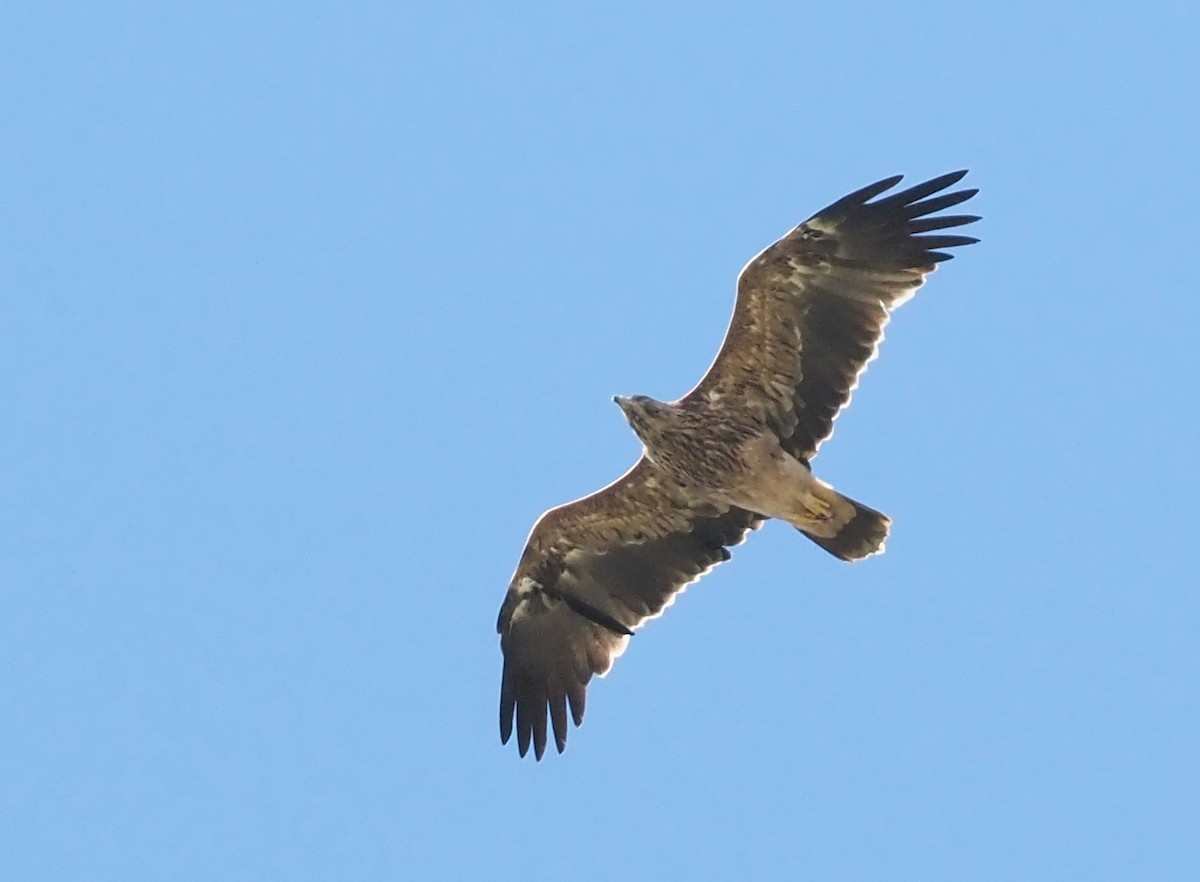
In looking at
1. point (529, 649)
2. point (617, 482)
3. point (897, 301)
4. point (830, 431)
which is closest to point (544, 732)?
point (529, 649)

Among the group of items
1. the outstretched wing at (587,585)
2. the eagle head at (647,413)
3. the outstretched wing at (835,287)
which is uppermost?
the outstretched wing at (835,287)

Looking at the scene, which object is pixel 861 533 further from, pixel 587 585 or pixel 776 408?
pixel 587 585

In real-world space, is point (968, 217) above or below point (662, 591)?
above

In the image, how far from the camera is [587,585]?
17.2 metres

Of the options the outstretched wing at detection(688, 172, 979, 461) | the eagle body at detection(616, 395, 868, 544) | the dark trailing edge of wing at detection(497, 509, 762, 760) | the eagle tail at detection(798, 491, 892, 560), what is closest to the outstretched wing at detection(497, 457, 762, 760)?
the dark trailing edge of wing at detection(497, 509, 762, 760)

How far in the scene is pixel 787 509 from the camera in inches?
642

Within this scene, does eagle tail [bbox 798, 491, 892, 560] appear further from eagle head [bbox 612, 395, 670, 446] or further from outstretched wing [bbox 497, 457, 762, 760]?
eagle head [bbox 612, 395, 670, 446]

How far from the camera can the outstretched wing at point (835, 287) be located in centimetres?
1595

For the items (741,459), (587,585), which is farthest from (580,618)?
(741,459)

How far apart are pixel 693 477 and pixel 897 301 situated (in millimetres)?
2112

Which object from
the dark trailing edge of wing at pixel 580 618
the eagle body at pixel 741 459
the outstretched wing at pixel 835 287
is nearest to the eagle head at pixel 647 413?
the eagle body at pixel 741 459

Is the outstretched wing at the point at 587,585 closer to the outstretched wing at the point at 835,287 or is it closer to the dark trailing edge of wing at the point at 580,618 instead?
the dark trailing edge of wing at the point at 580,618

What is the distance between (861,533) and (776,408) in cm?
119

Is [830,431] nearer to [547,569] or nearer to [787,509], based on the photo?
[787,509]
